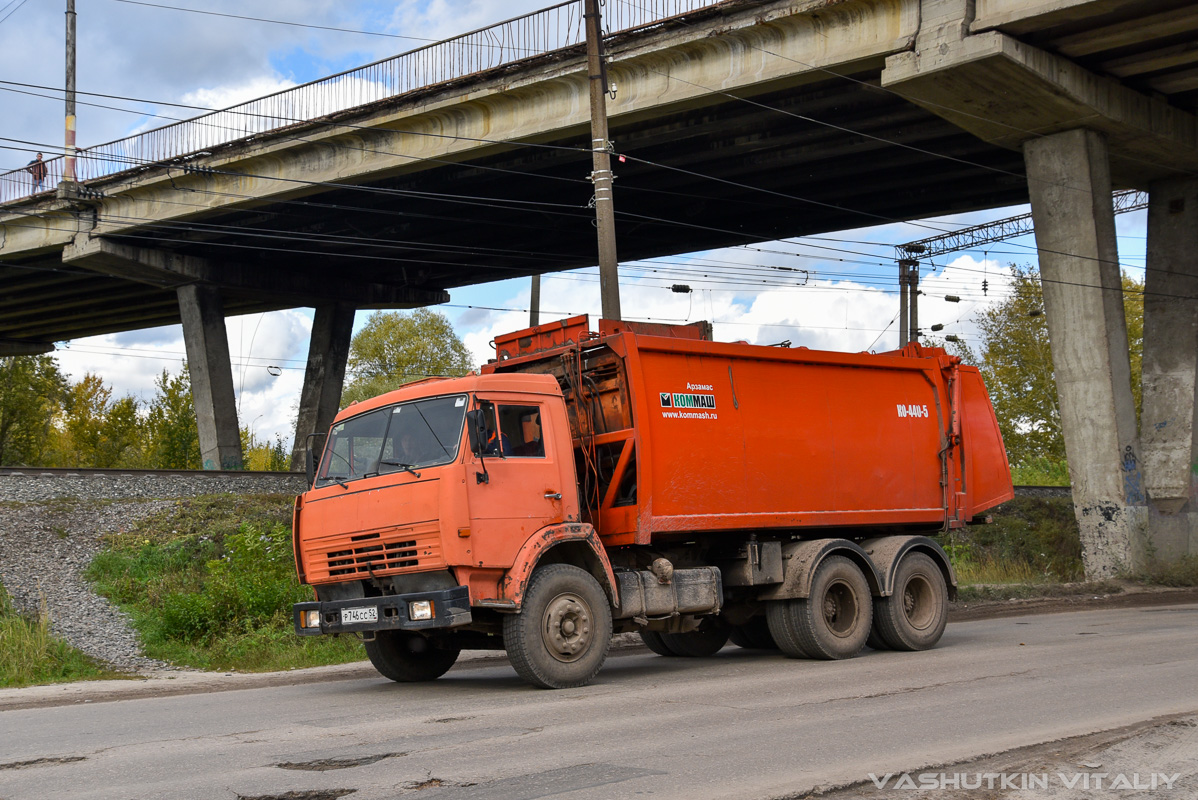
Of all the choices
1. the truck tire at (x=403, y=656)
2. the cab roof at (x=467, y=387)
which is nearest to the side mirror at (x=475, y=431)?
the cab roof at (x=467, y=387)

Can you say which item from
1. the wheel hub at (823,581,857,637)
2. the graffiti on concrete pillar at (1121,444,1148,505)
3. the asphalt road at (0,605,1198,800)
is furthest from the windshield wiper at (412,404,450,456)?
the graffiti on concrete pillar at (1121,444,1148,505)

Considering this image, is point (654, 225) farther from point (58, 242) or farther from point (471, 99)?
point (58, 242)

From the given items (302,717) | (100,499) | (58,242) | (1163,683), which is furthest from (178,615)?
(58,242)

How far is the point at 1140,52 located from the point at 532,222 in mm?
17614

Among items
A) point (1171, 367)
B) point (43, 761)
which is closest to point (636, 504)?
point (43, 761)

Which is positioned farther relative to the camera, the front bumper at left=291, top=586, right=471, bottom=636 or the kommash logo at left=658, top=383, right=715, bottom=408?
the kommash logo at left=658, top=383, right=715, bottom=408

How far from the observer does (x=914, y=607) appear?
12297mm

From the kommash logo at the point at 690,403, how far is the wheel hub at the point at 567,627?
2002 mm

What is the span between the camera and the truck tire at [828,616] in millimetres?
11117

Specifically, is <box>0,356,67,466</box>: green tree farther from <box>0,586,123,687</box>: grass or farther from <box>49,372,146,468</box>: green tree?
<box>0,586,123,687</box>: grass

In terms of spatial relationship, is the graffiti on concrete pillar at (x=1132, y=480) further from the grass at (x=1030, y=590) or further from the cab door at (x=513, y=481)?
the cab door at (x=513, y=481)

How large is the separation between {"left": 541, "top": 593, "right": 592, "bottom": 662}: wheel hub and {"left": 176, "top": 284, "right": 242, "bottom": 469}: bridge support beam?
99.1 feet

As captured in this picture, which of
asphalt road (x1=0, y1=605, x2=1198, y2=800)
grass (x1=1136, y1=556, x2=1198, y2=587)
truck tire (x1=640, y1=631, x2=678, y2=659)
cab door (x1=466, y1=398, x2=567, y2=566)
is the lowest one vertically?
grass (x1=1136, y1=556, x2=1198, y2=587)

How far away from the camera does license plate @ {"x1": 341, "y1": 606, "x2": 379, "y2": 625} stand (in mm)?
9125
